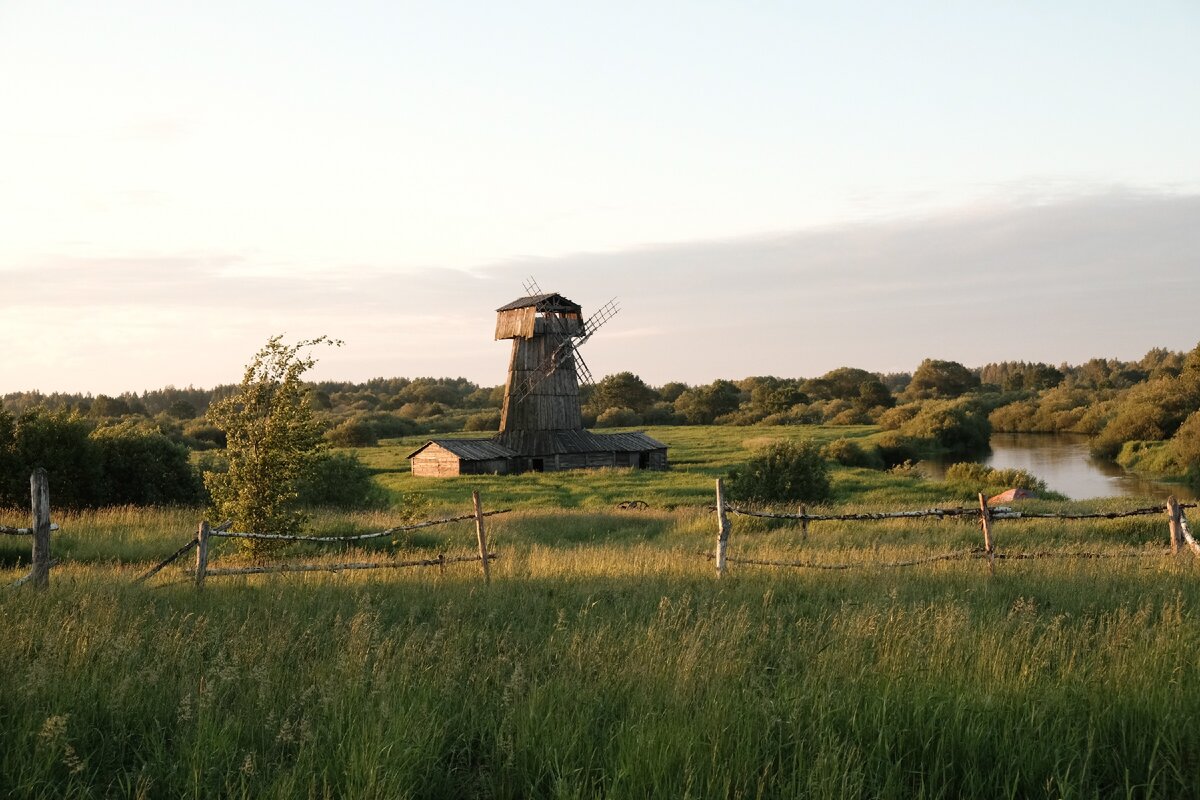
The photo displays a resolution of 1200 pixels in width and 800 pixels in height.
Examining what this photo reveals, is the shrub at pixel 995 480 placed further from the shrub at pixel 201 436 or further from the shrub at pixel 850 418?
the shrub at pixel 201 436

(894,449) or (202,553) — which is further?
(894,449)

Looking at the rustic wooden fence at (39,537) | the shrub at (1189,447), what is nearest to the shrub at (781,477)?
the rustic wooden fence at (39,537)

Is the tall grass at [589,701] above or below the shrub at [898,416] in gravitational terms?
above

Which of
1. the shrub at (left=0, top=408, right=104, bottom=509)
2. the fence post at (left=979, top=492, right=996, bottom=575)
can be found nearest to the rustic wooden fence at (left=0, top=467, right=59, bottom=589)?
the fence post at (left=979, top=492, right=996, bottom=575)

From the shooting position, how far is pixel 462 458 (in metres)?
49.0

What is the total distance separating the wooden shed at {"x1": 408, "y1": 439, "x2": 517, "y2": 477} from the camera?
49250mm

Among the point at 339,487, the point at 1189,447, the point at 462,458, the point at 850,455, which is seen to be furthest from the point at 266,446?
the point at 1189,447

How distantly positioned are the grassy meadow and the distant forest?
28.2ft

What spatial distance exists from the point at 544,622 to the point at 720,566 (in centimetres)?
403

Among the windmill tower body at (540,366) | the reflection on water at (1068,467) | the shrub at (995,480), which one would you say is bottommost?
the reflection on water at (1068,467)

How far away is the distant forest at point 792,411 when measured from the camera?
3478 centimetres

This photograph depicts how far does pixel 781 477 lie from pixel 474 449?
893 inches

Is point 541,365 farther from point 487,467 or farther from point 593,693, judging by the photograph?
point 593,693

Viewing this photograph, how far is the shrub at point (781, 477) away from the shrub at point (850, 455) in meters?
22.5
